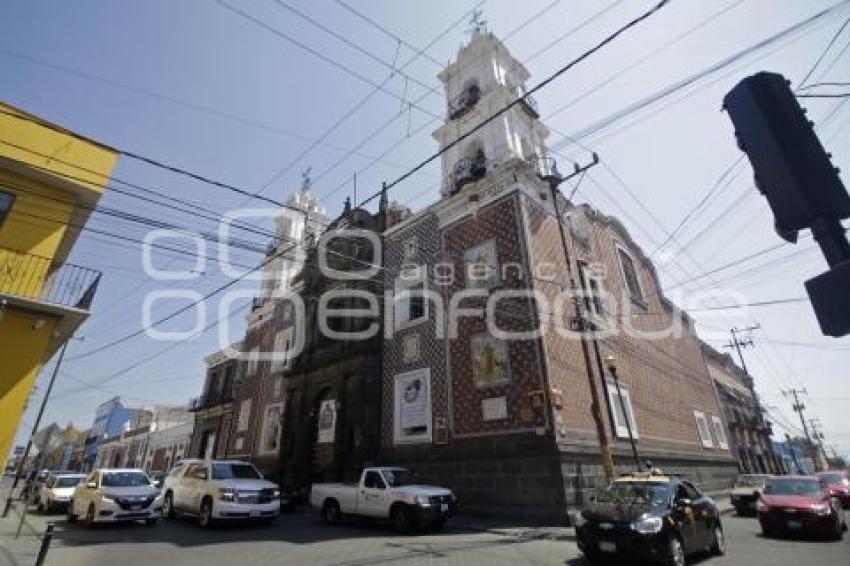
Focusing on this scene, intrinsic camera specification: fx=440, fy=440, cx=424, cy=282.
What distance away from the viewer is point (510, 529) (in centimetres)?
1276

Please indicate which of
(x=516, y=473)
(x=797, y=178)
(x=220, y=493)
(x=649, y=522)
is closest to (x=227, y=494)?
(x=220, y=493)

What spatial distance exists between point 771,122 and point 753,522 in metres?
18.0

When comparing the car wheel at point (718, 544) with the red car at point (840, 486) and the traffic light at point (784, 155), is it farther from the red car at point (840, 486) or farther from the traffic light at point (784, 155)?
the red car at point (840, 486)

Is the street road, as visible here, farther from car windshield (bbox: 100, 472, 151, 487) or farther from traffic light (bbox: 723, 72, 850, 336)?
traffic light (bbox: 723, 72, 850, 336)

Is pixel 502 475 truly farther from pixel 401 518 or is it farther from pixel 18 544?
pixel 18 544

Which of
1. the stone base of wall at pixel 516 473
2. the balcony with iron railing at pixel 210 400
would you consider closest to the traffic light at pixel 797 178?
the stone base of wall at pixel 516 473

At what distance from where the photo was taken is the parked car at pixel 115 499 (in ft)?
41.7

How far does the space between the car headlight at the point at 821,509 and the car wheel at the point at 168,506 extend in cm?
1874

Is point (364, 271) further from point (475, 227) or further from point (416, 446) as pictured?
point (416, 446)

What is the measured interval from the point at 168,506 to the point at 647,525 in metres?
14.9

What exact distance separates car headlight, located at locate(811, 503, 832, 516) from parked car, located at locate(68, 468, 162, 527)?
18.2m

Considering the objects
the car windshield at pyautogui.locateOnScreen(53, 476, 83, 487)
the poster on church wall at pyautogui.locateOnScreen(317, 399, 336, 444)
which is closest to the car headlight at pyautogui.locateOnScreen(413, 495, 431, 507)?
the poster on church wall at pyautogui.locateOnScreen(317, 399, 336, 444)

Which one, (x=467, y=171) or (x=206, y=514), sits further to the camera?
(x=467, y=171)

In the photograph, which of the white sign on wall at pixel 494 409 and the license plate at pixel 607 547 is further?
the white sign on wall at pixel 494 409
